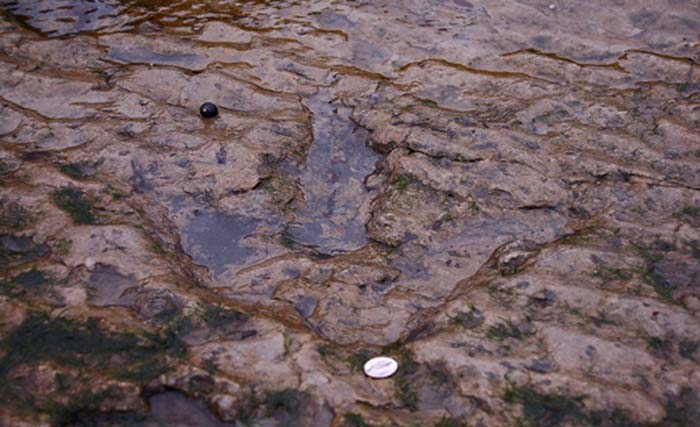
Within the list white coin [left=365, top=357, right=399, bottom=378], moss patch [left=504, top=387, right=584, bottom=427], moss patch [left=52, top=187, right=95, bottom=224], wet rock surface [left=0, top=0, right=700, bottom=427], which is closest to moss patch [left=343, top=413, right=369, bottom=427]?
wet rock surface [left=0, top=0, right=700, bottom=427]

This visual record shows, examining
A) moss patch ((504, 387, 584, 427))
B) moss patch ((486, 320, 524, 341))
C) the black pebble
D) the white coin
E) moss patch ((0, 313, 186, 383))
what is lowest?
moss patch ((0, 313, 186, 383))

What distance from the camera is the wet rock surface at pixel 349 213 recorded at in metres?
2.37

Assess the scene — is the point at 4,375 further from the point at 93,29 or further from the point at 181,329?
the point at 93,29

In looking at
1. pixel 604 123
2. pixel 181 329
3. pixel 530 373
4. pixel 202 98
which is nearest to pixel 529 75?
pixel 604 123

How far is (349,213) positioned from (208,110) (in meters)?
1.06

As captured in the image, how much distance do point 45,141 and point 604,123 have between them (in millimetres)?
2974

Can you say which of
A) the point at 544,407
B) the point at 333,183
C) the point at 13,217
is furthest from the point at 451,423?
the point at 13,217

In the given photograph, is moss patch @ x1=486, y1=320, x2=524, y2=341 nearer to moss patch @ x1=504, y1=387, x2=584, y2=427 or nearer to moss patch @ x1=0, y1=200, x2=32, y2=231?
moss patch @ x1=504, y1=387, x2=584, y2=427

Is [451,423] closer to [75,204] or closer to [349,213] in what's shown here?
[349,213]

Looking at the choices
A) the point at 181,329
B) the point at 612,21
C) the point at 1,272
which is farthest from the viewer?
the point at 612,21

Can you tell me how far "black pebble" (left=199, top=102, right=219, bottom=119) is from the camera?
3861 mm

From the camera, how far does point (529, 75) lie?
421cm

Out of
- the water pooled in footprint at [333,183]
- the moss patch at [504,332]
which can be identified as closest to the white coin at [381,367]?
the moss patch at [504,332]

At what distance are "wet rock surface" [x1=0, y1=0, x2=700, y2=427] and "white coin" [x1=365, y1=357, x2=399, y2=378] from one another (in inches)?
1.5
